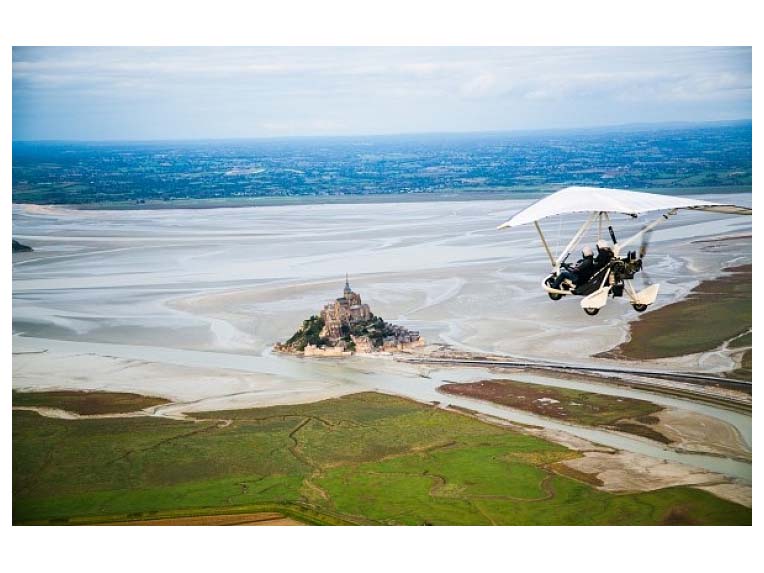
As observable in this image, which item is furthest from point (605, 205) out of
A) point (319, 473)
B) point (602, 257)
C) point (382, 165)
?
point (382, 165)

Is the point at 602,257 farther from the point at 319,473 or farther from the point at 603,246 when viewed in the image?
the point at 319,473

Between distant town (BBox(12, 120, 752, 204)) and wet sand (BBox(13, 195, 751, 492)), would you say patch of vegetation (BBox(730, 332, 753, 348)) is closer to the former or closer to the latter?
wet sand (BBox(13, 195, 751, 492))

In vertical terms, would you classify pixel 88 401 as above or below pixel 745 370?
below

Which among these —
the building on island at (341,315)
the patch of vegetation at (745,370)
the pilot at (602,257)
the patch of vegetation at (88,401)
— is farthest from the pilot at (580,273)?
the building on island at (341,315)

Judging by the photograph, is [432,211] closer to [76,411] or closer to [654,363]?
[654,363]

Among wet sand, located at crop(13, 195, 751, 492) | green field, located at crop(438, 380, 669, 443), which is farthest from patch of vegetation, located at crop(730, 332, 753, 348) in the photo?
green field, located at crop(438, 380, 669, 443)

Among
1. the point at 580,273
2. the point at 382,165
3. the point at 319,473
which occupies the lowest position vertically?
the point at 319,473

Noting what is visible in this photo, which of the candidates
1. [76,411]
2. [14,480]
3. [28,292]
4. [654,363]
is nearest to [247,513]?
[14,480]
